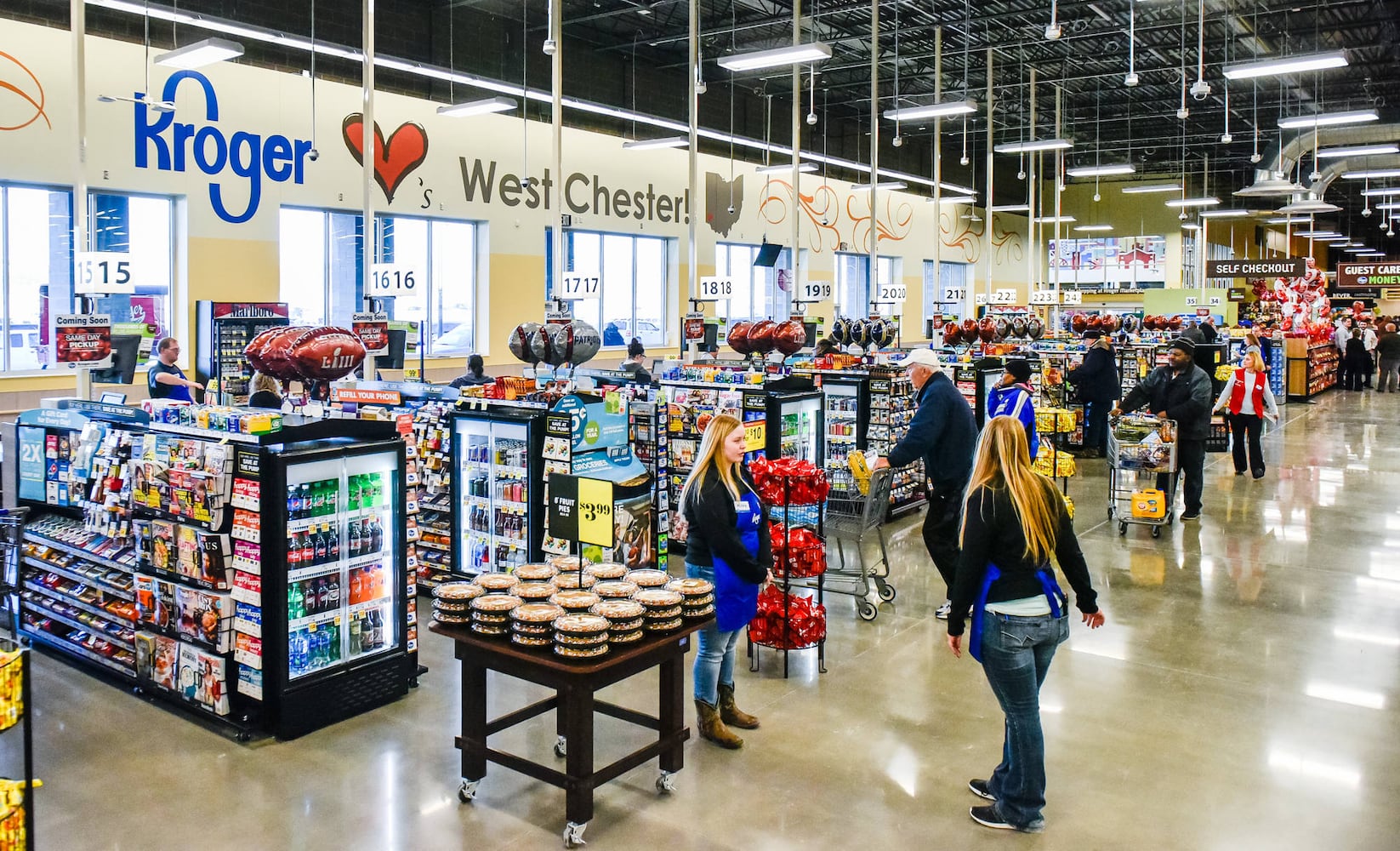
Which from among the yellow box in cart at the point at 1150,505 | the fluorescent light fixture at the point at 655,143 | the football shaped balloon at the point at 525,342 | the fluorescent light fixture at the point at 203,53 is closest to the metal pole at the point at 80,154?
the fluorescent light fixture at the point at 203,53

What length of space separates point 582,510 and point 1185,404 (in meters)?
7.14

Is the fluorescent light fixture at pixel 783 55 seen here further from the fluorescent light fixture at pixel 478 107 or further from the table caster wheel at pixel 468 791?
the table caster wheel at pixel 468 791

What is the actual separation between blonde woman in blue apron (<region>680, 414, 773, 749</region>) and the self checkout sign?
0.46 metres

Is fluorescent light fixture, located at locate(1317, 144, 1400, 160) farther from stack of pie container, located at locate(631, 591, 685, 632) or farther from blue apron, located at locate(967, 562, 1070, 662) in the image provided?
stack of pie container, located at locate(631, 591, 685, 632)

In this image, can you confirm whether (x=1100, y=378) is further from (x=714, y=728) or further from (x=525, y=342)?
(x=714, y=728)

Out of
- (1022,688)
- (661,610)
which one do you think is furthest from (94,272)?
(1022,688)

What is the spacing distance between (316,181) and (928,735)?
11636 millimetres

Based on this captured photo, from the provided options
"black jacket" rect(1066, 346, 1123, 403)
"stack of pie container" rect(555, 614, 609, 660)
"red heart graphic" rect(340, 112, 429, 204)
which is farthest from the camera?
"red heart graphic" rect(340, 112, 429, 204)

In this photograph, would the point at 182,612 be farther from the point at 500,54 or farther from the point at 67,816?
the point at 500,54

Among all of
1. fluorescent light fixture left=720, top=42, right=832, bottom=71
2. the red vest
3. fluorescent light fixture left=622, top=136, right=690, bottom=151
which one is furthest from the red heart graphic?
the red vest

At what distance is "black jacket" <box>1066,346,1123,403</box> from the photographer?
44.2 feet

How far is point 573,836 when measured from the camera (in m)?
4.04

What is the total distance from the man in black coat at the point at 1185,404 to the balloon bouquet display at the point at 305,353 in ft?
23.9

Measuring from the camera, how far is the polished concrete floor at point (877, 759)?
13.7 feet
